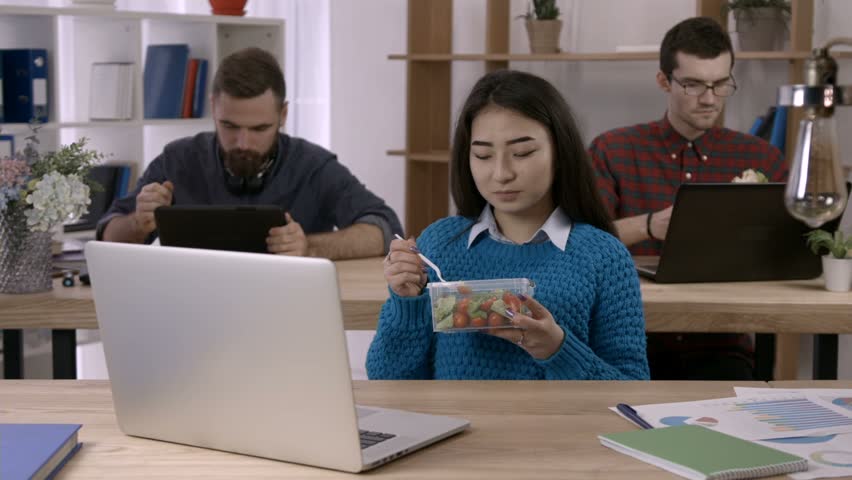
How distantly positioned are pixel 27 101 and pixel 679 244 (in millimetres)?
2387

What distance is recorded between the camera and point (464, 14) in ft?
16.2

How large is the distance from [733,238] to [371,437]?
1409 mm

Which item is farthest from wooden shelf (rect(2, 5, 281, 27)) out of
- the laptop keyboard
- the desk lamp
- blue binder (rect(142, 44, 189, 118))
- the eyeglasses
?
the desk lamp

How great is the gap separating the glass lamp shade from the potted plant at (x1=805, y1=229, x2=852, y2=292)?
1.48m

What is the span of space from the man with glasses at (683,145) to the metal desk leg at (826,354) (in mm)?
351

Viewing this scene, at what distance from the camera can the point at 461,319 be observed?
5.42ft

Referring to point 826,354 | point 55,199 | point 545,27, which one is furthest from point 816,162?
point 545,27

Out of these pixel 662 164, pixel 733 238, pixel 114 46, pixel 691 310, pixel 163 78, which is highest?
pixel 114 46

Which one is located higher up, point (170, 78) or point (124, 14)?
point (124, 14)

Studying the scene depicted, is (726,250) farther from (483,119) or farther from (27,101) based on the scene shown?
(27,101)

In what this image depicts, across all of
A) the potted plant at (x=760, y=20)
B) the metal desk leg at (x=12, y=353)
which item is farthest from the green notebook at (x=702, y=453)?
the potted plant at (x=760, y=20)

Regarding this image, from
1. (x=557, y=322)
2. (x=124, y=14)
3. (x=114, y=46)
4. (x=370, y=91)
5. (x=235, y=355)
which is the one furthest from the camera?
(x=370, y=91)

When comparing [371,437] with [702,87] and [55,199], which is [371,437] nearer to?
[55,199]

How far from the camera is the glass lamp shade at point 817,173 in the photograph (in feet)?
3.82
